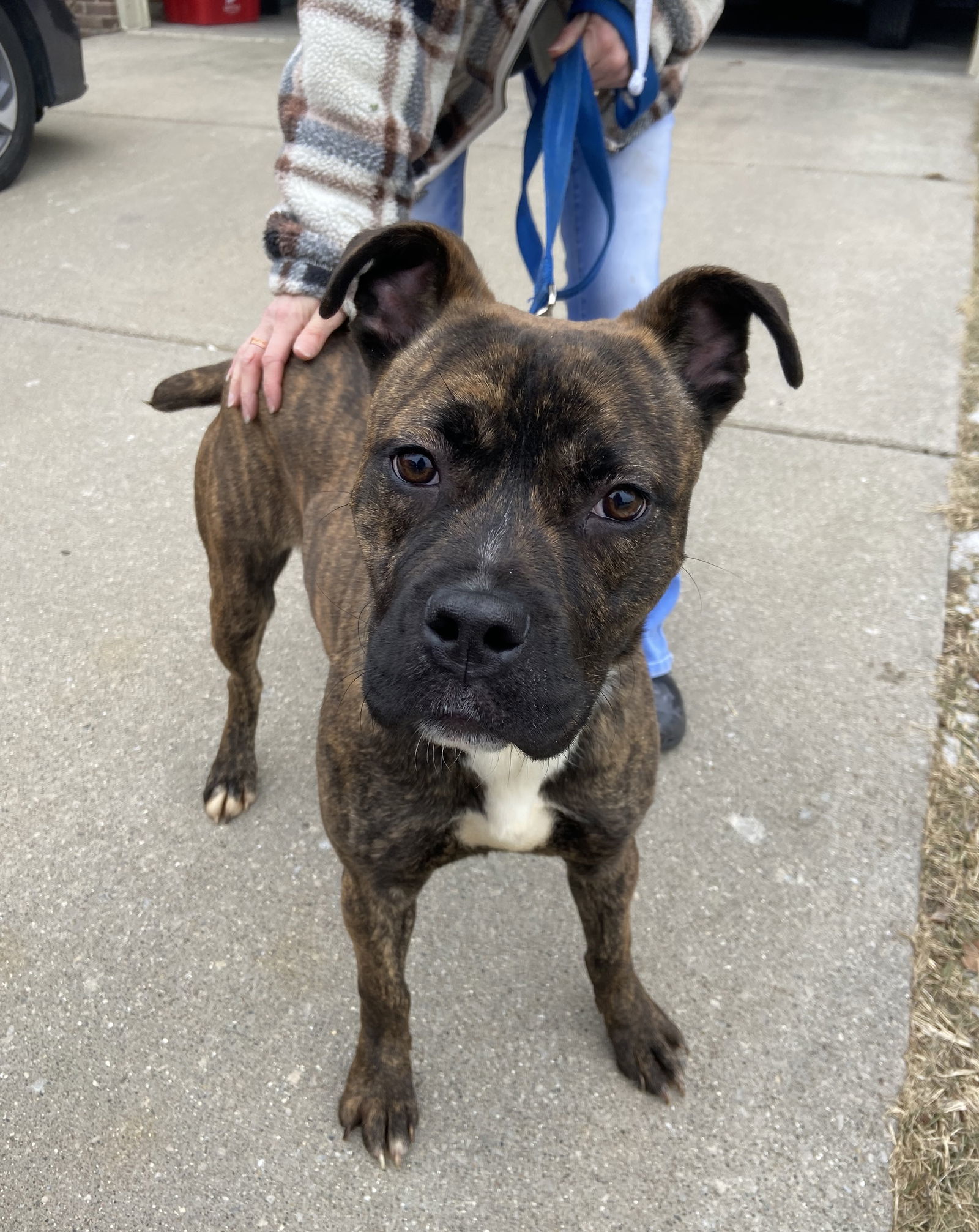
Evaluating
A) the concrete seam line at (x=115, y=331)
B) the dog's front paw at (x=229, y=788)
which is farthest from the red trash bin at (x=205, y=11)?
the dog's front paw at (x=229, y=788)

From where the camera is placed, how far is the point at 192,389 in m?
3.02

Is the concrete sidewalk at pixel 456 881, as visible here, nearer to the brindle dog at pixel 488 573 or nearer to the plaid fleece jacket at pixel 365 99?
the brindle dog at pixel 488 573

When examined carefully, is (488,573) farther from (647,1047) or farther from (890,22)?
(890,22)

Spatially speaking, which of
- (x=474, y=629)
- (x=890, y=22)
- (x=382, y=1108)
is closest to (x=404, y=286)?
(x=474, y=629)

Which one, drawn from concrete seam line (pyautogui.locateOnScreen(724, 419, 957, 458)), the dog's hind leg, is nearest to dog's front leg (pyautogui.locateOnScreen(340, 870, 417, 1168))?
the dog's hind leg

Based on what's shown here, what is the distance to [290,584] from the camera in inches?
158

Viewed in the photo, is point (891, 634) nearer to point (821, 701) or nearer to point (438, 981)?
point (821, 701)

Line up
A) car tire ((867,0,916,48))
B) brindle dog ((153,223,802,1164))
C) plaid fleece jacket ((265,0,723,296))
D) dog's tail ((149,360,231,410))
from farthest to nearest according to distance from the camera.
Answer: car tire ((867,0,916,48)), dog's tail ((149,360,231,410)), plaid fleece jacket ((265,0,723,296)), brindle dog ((153,223,802,1164))

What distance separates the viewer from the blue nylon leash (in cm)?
264

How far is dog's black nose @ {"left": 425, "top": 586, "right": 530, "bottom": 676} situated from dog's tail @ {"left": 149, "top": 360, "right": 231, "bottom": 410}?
1.60 meters

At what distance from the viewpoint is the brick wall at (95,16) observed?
11.8 metres

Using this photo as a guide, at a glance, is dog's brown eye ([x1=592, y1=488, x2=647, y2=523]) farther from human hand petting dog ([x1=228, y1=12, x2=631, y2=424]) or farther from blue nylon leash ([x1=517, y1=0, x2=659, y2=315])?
human hand petting dog ([x1=228, y1=12, x2=631, y2=424])

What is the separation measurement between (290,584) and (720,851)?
6.24 feet

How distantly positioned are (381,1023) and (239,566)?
4.20 ft
